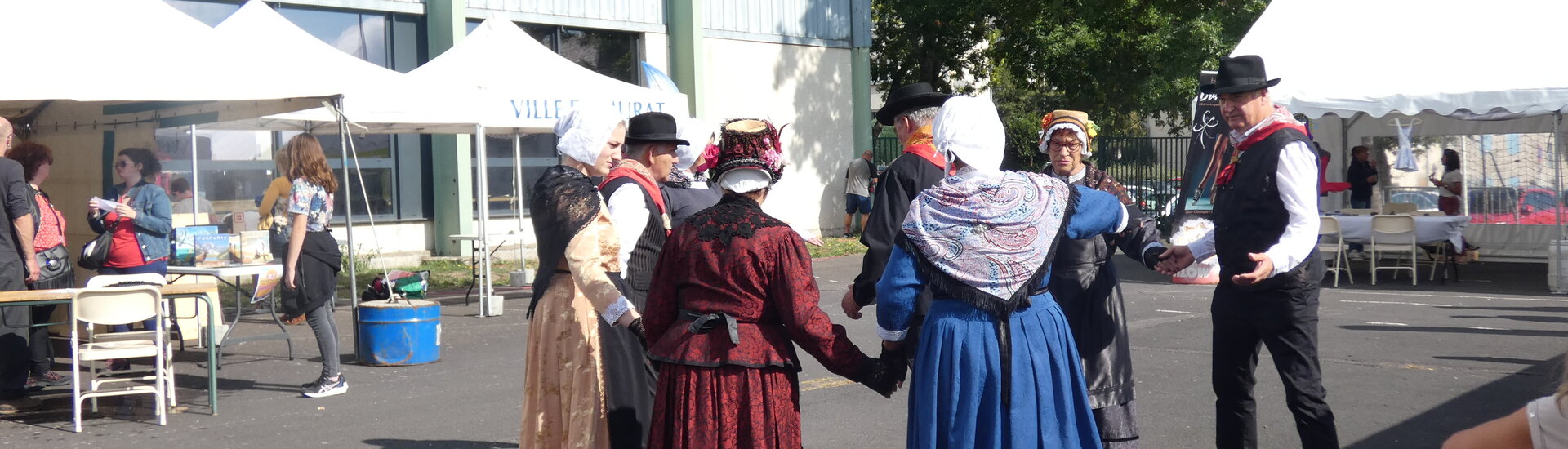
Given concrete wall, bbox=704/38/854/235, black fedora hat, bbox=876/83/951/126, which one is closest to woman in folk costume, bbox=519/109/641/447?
black fedora hat, bbox=876/83/951/126

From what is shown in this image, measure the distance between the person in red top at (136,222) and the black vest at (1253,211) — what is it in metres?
7.25

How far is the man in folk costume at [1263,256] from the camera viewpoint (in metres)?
4.41

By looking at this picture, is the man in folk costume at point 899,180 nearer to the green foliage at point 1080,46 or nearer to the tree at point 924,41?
the green foliage at point 1080,46

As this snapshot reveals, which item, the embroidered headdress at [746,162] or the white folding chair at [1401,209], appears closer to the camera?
the embroidered headdress at [746,162]

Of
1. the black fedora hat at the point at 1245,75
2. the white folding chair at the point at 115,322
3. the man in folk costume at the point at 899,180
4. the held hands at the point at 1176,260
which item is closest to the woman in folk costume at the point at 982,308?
the man in folk costume at the point at 899,180

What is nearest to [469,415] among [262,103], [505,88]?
[262,103]

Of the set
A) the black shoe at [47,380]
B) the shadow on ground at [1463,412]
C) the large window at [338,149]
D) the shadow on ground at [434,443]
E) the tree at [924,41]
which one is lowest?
the shadow on ground at [1463,412]

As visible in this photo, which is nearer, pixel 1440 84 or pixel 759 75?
pixel 1440 84

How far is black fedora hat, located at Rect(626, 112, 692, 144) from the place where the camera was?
4.78 m

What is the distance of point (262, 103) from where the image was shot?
331 inches

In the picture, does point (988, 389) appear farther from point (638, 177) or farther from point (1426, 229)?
point (1426, 229)

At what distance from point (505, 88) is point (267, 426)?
5.20m

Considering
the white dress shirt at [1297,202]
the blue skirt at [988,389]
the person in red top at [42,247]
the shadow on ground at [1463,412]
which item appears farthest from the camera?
the person in red top at [42,247]

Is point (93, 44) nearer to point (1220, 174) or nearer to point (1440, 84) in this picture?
point (1220, 174)
